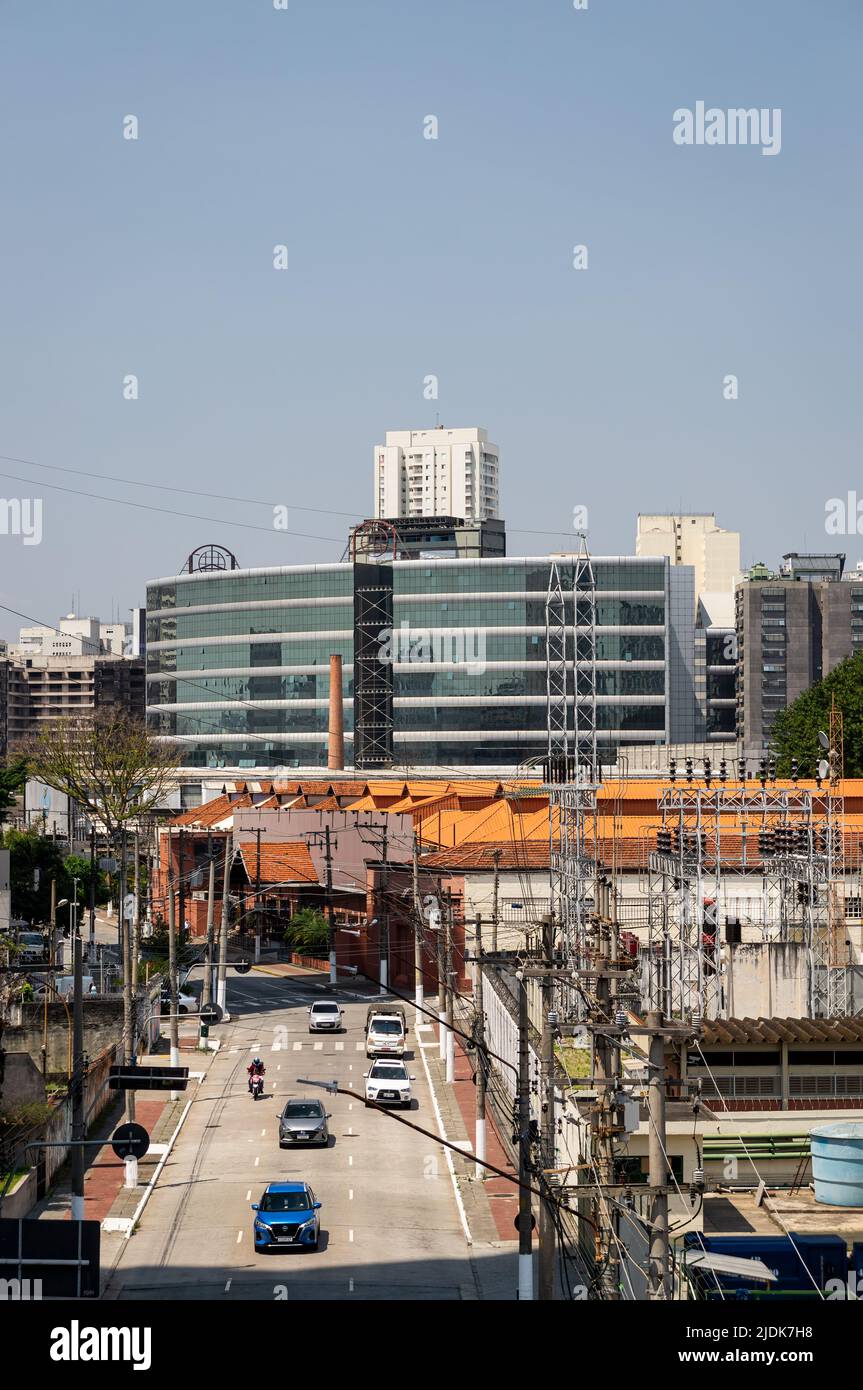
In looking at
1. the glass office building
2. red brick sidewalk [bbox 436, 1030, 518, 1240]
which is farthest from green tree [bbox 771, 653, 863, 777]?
red brick sidewalk [bbox 436, 1030, 518, 1240]

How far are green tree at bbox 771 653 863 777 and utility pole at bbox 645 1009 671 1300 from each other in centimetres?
8195

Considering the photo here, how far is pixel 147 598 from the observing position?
589ft

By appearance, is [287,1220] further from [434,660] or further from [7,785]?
[434,660]

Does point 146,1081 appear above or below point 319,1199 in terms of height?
above

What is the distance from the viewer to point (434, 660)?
525 ft

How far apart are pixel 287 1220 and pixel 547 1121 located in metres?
6.15

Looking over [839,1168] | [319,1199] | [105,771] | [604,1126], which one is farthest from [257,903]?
[604,1126]

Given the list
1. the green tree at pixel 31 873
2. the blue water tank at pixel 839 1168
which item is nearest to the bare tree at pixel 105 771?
the green tree at pixel 31 873

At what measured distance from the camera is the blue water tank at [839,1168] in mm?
35094

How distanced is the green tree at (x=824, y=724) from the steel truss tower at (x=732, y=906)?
4110cm

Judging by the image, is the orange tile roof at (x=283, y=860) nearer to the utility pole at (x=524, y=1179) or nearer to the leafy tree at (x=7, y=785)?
the leafy tree at (x=7, y=785)
